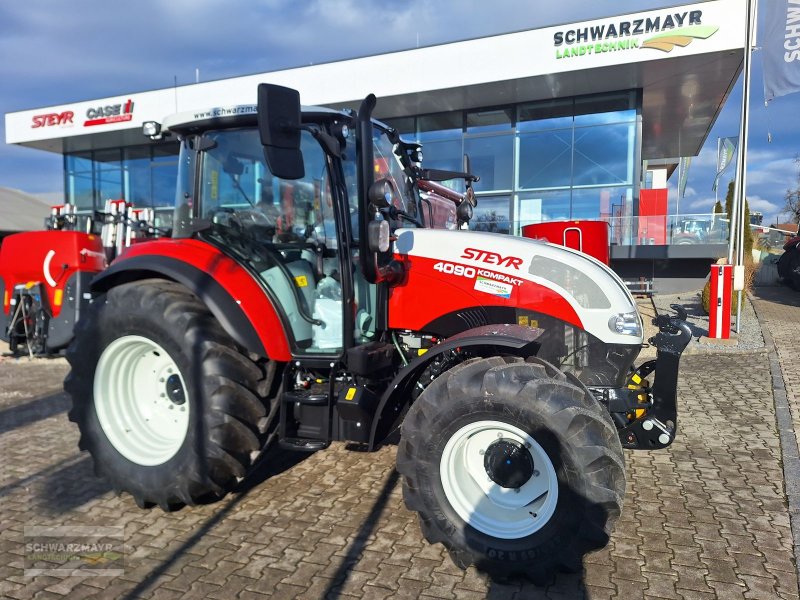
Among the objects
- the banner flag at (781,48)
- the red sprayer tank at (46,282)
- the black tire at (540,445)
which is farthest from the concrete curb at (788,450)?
the red sprayer tank at (46,282)

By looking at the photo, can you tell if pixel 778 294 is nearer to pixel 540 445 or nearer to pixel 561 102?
pixel 561 102

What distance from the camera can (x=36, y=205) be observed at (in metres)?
31.3

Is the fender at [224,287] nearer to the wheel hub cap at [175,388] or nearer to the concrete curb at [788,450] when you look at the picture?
the wheel hub cap at [175,388]

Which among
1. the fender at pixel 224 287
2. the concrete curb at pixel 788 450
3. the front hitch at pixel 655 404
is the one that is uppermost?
the fender at pixel 224 287

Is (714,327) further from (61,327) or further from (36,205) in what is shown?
(36,205)

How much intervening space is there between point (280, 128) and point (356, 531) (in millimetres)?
2306

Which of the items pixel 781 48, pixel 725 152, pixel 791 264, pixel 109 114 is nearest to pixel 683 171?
pixel 725 152

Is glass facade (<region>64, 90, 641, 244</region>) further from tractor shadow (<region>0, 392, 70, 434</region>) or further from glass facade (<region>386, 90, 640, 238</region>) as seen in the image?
tractor shadow (<region>0, 392, 70, 434</region>)

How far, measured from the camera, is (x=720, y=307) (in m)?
9.47

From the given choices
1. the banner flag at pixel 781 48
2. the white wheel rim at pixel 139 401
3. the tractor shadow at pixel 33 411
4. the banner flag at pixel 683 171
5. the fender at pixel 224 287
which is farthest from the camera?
the banner flag at pixel 683 171

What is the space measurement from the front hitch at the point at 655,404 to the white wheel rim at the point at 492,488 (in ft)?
2.28

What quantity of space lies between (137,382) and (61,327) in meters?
4.72

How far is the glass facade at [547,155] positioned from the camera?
50.1ft

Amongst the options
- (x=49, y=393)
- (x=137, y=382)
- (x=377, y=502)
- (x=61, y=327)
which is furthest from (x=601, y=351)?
(x=61, y=327)
